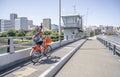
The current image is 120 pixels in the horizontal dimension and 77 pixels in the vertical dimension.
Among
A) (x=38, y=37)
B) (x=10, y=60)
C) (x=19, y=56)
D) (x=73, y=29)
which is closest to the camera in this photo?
(x=10, y=60)

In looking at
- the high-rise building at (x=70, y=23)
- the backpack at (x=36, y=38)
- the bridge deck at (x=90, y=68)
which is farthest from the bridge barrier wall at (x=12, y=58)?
the high-rise building at (x=70, y=23)

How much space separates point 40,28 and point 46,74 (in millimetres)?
5236

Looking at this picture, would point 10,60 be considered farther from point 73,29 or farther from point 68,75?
point 73,29

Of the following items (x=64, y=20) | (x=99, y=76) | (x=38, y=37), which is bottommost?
(x=99, y=76)

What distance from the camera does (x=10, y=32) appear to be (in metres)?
98.4

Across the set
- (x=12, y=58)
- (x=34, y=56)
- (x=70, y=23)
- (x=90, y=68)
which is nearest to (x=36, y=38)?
(x=34, y=56)

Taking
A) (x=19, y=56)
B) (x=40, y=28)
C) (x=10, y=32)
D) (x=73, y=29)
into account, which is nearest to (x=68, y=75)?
(x=19, y=56)

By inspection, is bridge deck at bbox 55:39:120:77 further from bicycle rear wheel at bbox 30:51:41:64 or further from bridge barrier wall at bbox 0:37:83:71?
bridge barrier wall at bbox 0:37:83:71

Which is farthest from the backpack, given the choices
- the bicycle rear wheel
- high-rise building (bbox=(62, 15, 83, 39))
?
high-rise building (bbox=(62, 15, 83, 39))

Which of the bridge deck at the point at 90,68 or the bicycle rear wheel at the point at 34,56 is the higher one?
the bicycle rear wheel at the point at 34,56

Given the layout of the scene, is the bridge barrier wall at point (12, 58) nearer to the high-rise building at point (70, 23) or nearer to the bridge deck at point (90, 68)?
the bridge deck at point (90, 68)

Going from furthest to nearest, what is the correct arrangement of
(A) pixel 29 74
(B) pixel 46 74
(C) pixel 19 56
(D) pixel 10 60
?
(C) pixel 19 56, (D) pixel 10 60, (A) pixel 29 74, (B) pixel 46 74

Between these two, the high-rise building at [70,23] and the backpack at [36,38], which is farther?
the high-rise building at [70,23]

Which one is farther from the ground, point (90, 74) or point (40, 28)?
point (40, 28)
